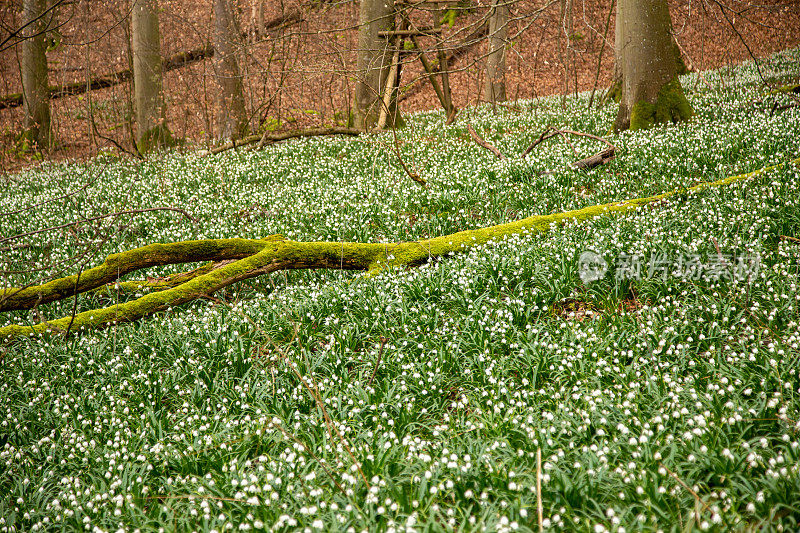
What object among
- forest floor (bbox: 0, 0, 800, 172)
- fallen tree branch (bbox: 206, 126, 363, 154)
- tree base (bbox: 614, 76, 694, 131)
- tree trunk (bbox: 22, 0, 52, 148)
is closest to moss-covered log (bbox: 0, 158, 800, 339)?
tree base (bbox: 614, 76, 694, 131)

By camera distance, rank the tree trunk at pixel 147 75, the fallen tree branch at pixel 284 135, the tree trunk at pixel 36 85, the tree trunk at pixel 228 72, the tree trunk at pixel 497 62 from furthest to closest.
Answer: the tree trunk at pixel 497 62
the tree trunk at pixel 36 85
the tree trunk at pixel 228 72
the tree trunk at pixel 147 75
the fallen tree branch at pixel 284 135

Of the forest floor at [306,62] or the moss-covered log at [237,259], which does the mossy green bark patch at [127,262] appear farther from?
the forest floor at [306,62]

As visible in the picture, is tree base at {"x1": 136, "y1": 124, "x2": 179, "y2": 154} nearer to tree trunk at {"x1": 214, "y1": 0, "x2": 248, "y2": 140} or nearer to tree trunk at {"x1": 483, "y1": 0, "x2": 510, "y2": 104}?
tree trunk at {"x1": 214, "y1": 0, "x2": 248, "y2": 140}

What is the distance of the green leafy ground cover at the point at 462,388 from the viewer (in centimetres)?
298

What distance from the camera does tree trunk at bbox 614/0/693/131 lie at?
10.1 m

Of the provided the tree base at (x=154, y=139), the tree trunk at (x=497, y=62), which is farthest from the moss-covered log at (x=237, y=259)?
the tree trunk at (x=497, y=62)

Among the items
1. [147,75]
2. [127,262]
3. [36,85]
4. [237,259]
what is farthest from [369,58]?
[36,85]

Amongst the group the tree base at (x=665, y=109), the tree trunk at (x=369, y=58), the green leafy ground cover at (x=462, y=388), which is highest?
the tree trunk at (x=369, y=58)

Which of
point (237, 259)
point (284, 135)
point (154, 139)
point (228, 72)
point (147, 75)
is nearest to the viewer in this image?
point (237, 259)

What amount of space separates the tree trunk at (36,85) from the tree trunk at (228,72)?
6.11 m

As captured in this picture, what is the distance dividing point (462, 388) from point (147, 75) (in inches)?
616

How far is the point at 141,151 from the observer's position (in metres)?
15.7

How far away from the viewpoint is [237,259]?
22.2ft

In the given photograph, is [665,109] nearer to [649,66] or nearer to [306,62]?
[649,66]
